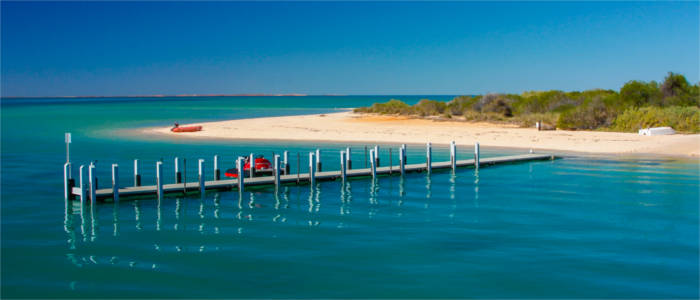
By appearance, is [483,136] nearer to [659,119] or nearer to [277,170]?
[659,119]

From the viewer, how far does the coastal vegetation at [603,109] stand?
39.5 meters

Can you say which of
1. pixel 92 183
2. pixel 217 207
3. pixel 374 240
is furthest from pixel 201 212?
pixel 374 240

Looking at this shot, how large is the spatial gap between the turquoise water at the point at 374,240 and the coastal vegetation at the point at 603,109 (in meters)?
16.6

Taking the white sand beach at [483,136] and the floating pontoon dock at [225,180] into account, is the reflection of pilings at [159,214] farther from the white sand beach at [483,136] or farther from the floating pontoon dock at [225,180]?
the white sand beach at [483,136]

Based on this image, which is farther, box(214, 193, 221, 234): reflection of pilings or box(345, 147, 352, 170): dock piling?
box(345, 147, 352, 170): dock piling

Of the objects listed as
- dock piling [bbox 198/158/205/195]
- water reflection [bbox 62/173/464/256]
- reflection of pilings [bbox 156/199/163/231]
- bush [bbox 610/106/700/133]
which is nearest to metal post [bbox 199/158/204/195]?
dock piling [bbox 198/158/205/195]

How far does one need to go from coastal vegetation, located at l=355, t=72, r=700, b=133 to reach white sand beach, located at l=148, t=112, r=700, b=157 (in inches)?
99.5

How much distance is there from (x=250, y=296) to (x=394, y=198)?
9.50 metres

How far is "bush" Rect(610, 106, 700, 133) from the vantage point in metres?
37.9

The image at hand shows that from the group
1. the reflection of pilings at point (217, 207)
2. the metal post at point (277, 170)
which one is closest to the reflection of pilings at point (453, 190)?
the metal post at point (277, 170)

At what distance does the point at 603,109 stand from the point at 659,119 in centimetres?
514

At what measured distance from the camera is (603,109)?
43.9 m

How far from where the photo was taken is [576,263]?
40.5 ft

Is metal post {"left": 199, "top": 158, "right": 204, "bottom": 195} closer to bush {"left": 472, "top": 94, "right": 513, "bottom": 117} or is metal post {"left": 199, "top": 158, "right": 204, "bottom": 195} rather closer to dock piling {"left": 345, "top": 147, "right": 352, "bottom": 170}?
dock piling {"left": 345, "top": 147, "right": 352, "bottom": 170}
